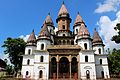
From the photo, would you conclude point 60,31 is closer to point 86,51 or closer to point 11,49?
point 86,51

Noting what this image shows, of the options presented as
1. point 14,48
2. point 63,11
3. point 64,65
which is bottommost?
point 64,65

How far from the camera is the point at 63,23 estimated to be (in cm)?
5019

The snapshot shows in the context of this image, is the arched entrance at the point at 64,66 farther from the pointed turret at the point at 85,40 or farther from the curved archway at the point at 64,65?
the pointed turret at the point at 85,40

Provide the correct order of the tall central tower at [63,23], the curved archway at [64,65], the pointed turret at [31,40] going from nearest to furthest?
the curved archway at [64,65], the pointed turret at [31,40], the tall central tower at [63,23]

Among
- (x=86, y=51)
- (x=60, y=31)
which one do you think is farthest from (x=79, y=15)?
(x=86, y=51)

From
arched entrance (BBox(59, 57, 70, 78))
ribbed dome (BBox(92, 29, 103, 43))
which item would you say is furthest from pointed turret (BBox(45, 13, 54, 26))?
arched entrance (BBox(59, 57, 70, 78))

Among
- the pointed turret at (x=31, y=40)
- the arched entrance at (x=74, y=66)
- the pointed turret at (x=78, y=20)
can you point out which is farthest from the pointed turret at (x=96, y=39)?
the pointed turret at (x=31, y=40)

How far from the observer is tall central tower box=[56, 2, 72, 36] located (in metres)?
49.1

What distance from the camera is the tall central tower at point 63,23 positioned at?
49062 millimetres

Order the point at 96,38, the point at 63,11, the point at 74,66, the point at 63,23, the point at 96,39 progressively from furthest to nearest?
the point at 63,11 → the point at 63,23 → the point at 96,38 → the point at 96,39 → the point at 74,66

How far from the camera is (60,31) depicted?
4919cm

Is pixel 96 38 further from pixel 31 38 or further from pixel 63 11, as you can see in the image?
pixel 31 38

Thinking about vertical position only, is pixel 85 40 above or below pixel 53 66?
above

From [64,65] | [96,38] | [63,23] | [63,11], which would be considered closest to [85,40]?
[96,38]
